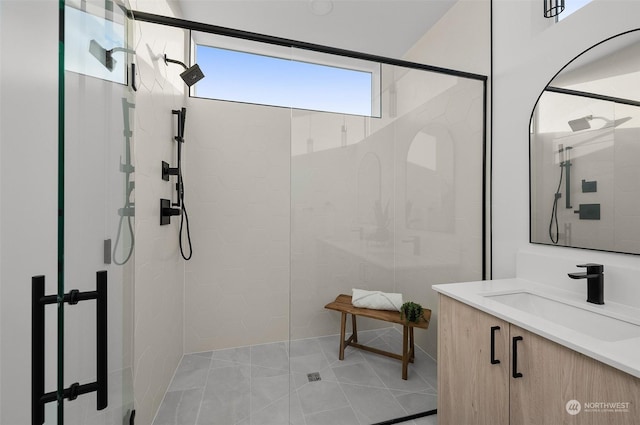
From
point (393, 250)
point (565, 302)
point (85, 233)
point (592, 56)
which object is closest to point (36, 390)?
point (85, 233)

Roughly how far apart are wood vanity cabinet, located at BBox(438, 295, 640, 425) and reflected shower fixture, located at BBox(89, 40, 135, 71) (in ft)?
4.93

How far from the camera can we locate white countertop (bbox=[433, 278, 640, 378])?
782 millimetres

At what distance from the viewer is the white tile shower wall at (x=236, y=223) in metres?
2.47

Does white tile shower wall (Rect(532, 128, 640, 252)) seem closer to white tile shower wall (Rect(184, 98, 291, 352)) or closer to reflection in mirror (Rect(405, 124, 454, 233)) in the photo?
reflection in mirror (Rect(405, 124, 454, 233))

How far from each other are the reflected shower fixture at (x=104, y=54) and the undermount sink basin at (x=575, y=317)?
A: 166 cm

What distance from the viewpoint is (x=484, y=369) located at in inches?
48.1

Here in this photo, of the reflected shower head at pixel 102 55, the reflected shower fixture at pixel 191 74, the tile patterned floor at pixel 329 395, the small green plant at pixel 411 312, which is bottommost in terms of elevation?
the tile patterned floor at pixel 329 395

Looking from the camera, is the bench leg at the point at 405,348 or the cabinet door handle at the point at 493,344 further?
the bench leg at the point at 405,348

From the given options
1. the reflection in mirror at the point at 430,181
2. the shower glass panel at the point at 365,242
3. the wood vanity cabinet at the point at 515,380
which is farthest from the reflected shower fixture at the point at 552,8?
the wood vanity cabinet at the point at 515,380

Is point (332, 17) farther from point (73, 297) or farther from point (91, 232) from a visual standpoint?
point (73, 297)

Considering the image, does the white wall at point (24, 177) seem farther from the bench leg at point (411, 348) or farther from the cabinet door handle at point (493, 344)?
the bench leg at point (411, 348)

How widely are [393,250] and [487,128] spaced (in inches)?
41.8

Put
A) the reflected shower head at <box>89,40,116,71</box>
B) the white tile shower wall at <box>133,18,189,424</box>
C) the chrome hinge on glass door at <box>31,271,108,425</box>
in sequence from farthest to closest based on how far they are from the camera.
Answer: the white tile shower wall at <box>133,18,189,424</box> → the reflected shower head at <box>89,40,116,71</box> → the chrome hinge on glass door at <box>31,271,108,425</box>

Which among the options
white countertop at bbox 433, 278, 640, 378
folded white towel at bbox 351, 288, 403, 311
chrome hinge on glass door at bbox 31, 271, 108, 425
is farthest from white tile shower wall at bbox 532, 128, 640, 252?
chrome hinge on glass door at bbox 31, 271, 108, 425
